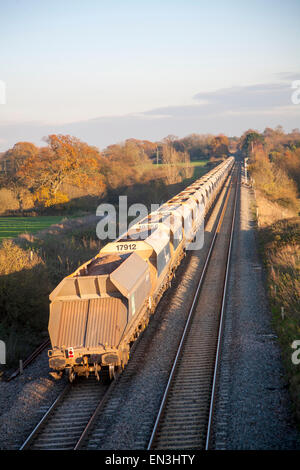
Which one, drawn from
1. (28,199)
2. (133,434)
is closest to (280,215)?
(28,199)

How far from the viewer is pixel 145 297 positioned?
44.9 ft

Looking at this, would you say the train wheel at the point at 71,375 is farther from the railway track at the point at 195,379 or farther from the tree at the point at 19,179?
the tree at the point at 19,179

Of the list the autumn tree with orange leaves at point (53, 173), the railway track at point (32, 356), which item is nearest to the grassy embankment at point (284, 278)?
the railway track at point (32, 356)

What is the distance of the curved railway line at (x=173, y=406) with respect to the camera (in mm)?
8734

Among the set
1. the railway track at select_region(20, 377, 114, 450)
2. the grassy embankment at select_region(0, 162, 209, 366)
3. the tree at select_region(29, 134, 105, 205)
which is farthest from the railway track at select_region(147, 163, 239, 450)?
the tree at select_region(29, 134, 105, 205)

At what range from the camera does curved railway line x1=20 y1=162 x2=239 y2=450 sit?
8734 millimetres

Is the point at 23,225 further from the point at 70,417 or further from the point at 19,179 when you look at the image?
the point at 70,417

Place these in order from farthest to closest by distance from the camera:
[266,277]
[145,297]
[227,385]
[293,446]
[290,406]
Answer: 1. [266,277]
2. [145,297]
3. [227,385]
4. [290,406]
5. [293,446]

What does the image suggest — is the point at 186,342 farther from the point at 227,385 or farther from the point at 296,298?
the point at 296,298

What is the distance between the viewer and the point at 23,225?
1485 inches

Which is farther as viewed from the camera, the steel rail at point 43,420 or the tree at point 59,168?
the tree at point 59,168

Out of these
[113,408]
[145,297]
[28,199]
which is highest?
[28,199]

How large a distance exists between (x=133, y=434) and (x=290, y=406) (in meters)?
3.86

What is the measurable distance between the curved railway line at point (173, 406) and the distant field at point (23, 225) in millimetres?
21781
